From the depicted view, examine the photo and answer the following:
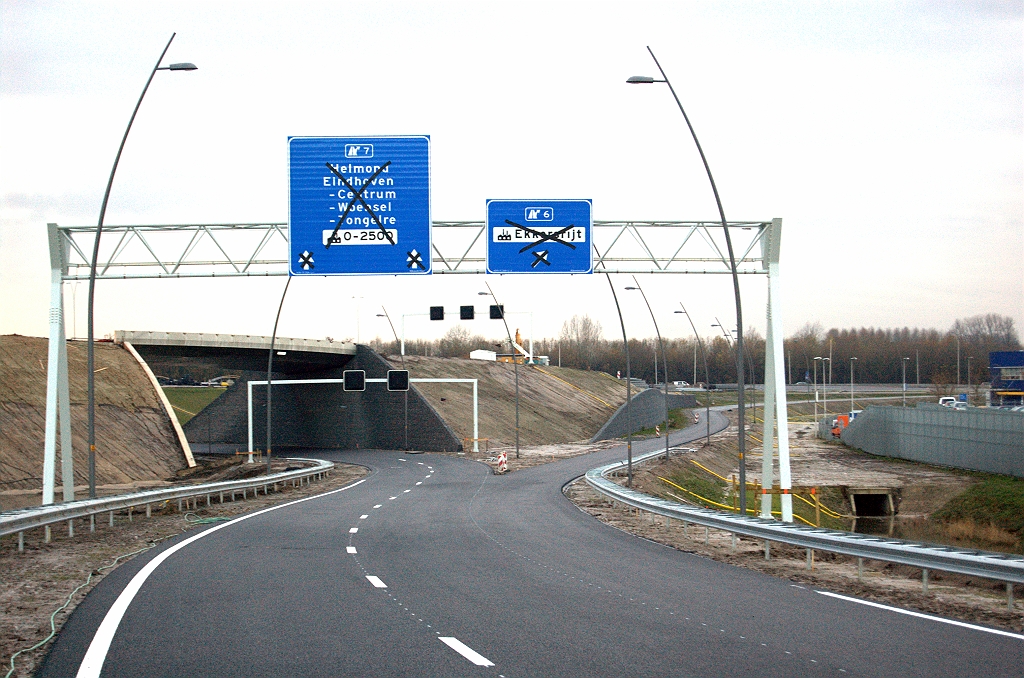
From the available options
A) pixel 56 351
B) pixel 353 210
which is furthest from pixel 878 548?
pixel 56 351

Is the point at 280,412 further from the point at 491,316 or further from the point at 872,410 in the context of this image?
the point at 872,410

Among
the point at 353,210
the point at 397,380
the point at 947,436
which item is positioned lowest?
the point at 947,436

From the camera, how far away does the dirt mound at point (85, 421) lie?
4372 cm

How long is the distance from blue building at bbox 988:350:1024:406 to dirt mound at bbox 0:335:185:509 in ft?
212

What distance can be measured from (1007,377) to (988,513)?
49.4 m

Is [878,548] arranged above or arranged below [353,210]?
below

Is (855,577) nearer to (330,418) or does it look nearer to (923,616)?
(923,616)

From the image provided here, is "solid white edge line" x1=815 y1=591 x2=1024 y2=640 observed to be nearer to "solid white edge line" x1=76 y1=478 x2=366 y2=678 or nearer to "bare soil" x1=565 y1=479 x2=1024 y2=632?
"bare soil" x1=565 y1=479 x2=1024 y2=632

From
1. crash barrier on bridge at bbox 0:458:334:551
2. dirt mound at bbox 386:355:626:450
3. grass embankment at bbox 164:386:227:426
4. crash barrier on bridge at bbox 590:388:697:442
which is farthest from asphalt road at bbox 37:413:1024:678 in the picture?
grass embankment at bbox 164:386:227:426

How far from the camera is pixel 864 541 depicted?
12.9 metres

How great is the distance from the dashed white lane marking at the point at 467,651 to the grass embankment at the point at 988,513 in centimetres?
3156

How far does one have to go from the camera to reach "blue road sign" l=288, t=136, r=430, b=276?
2370cm

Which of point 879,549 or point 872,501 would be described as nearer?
point 879,549

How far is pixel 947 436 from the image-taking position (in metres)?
54.4
